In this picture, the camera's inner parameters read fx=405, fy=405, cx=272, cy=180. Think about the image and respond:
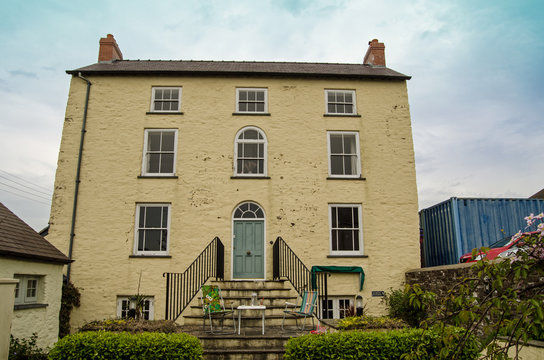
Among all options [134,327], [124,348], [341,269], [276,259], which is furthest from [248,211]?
[124,348]

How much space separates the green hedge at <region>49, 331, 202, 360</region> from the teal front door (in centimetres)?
626

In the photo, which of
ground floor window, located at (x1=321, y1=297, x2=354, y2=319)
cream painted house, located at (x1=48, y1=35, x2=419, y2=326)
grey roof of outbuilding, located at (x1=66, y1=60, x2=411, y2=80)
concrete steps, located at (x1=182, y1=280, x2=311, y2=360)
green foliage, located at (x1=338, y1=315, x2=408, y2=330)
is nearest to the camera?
concrete steps, located at (x1=182, y1=280, x2=311, y2=360)

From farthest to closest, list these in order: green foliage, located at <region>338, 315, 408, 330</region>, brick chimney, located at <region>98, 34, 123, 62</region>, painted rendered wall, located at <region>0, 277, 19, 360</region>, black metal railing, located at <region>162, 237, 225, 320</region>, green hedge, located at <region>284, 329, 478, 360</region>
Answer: brick chimney, located at <region>98, 34, 123, 62</region>
black metal railing, located at <region>162, 237, 225, 320</region>
green foliage, located at <region>338, 315, 408, 330</region>
green hedge, located at <region>284, 329, 478, 360</region>
painted rendered wall, located at <region>0, 277, 19, 360</region>

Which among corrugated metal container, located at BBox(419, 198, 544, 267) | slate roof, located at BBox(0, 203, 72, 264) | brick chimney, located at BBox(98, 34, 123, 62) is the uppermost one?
brick chimney, located at BBox(98, 34, 123, 62)

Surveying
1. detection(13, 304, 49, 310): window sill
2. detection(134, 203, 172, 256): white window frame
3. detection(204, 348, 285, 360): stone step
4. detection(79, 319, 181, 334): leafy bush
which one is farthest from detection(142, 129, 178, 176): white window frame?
detection(204, 348, 285, 360): stone step

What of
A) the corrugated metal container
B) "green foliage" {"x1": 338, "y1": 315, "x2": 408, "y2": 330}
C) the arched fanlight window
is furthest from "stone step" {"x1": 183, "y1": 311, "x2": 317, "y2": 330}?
the corrugated metal container

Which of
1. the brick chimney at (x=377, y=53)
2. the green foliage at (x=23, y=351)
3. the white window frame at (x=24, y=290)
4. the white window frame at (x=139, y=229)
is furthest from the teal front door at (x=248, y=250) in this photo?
the brick chimney at (x=377, y=53)

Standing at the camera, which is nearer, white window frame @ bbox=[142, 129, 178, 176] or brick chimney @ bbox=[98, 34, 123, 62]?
white window frame @ bbox=[142, 129, 178, 176]

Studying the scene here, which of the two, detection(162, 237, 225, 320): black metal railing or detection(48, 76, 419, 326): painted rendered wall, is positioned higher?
detection(48, 76, 419, 326): painted rendered wall

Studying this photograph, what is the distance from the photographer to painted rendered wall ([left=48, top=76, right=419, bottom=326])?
40.5 ft

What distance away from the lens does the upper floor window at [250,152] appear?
43.8ft

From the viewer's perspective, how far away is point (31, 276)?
31.8 ft

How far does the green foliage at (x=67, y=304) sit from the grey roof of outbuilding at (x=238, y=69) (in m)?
7.08

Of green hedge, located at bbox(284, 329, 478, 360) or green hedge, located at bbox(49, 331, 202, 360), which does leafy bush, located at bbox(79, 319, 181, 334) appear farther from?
green hedge, located at bbox(284, 329, 478, 360)
